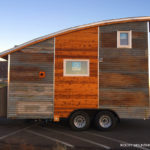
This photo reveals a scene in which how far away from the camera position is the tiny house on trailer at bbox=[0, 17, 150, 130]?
25.3ft

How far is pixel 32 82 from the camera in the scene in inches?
307

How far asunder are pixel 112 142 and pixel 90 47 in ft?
15.0

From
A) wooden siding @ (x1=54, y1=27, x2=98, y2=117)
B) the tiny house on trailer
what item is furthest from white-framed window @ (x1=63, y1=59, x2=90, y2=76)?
wooden siding @ (x1=54, y1=27, x2=98, y2=117)

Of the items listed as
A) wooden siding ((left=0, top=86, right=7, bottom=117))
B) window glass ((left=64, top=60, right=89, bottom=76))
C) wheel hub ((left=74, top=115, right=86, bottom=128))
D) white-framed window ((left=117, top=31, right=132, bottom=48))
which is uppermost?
white-framed window ((left=117, top=31, right=132, bottom=48))

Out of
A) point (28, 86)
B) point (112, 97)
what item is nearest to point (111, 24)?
point (112, 97)

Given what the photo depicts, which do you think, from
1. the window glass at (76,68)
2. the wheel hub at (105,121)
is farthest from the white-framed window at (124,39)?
the wheel hub at (105,121)

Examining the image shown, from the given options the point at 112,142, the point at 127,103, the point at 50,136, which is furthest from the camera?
the point at 127,103

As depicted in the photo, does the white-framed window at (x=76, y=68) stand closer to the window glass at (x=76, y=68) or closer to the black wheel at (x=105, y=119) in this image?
the window glass at (x=76, y=68)

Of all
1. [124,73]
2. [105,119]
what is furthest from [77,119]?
[124,73]

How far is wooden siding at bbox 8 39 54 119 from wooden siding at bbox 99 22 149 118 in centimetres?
264

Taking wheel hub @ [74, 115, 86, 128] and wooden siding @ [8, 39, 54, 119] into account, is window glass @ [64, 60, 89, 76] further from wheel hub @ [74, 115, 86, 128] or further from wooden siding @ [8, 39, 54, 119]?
wheel hub @ [74, 115, 86, 128]

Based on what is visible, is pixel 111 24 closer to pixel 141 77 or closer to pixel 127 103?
pixel 141 77

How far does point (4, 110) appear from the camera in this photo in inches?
311

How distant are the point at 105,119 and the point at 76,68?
2.99 meters
